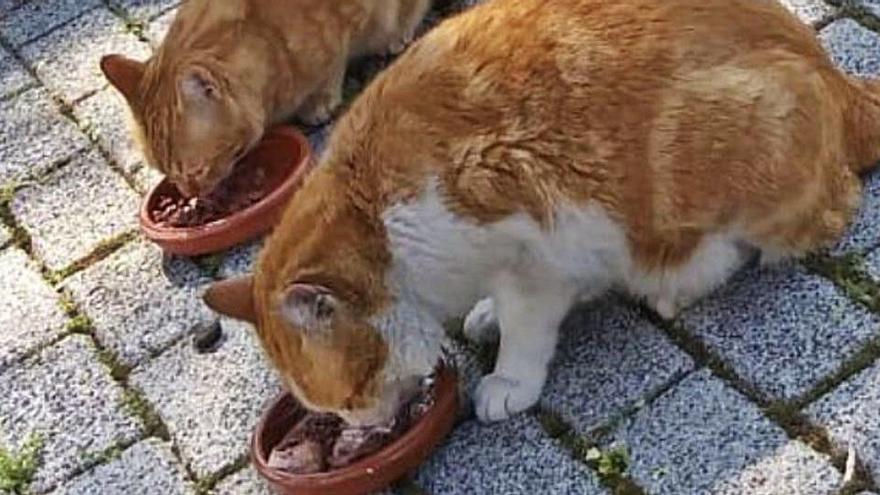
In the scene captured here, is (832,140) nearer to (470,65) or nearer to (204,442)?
(470,65)

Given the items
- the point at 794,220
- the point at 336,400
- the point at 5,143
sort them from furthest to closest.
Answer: the point at 5,143
the point at 794,220
the point at 336,400

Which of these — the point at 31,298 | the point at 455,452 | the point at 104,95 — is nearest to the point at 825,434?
the point at 455,452

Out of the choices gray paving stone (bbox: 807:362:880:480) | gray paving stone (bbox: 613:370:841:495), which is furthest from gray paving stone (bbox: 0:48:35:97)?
gray paving stone (bbox: 807:362:880:480)

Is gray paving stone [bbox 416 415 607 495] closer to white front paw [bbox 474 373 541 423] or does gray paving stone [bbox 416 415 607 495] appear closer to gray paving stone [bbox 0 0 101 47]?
white front paw [bbox 474 373 541 423]

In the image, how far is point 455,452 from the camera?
3.33 metres

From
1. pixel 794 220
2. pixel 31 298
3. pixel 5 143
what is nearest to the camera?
pixel 794 220

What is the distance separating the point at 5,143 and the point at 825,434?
235 centimetres

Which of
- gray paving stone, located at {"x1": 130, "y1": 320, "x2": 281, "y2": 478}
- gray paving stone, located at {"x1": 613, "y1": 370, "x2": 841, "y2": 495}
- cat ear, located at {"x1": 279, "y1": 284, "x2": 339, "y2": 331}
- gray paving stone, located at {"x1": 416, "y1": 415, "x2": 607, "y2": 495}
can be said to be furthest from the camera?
gray paving stone, located at {"x1": 130, "y1": 320, "x2": 281, "y2": 478}

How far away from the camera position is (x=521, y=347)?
334 centimetres

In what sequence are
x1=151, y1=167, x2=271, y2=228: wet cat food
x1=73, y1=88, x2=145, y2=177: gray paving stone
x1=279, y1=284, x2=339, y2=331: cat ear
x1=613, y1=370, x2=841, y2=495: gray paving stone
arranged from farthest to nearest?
x1=73, y1=88, x2=145, y2=177: gray paving stone < x1=151, y1=167, x2=271, y2=228: wet cat food < x1=613, y1=370, x2=841, y2=495: gray paving stone < x1=279, y1=284, x2=339, y2=331: cat ear

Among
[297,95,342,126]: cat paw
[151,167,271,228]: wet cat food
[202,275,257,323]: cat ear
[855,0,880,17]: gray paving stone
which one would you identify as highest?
[855,0,880,17]: gray paving stone

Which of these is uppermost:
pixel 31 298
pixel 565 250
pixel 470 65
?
pixel 470 65

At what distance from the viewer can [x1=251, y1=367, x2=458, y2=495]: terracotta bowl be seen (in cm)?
321

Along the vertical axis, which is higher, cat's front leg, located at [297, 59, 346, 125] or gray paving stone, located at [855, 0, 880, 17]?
gray paving stone, located at [855, 0, 880, 17]
